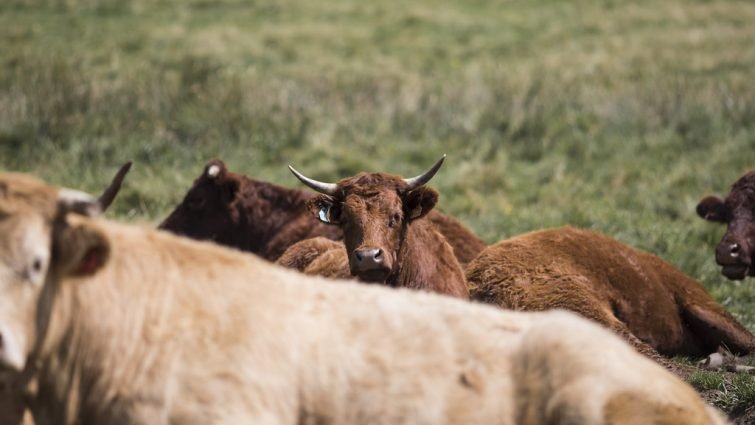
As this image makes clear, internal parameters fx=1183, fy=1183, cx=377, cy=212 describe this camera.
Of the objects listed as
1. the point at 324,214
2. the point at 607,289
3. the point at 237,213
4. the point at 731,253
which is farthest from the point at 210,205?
the point at 731,253

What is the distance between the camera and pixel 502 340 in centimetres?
467

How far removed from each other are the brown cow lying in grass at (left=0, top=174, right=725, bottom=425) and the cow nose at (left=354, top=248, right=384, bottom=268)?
3.04 m

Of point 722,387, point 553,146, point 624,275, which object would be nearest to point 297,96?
point 553,146

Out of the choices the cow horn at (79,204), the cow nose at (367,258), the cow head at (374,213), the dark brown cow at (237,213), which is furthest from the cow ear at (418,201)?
the cow horn at (79,204)

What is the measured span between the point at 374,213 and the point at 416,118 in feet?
32.3

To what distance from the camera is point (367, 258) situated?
7.93 metres

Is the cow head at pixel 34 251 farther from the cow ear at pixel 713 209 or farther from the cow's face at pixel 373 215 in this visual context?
the cow ear at pixel 713 209

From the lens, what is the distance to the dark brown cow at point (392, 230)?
815cm

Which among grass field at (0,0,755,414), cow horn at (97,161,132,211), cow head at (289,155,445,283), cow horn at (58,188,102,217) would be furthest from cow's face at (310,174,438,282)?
cow horn at (58,188,102,217)

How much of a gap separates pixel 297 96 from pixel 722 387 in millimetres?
12247

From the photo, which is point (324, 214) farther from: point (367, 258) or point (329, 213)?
point (367, 258)

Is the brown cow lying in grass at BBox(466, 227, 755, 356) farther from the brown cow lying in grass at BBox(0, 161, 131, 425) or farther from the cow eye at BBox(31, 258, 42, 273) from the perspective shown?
the cow eye at BBox(31, 258, 42, 273)

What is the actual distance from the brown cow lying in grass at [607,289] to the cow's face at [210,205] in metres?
3.14

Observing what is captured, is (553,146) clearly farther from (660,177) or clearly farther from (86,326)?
(86,326)
